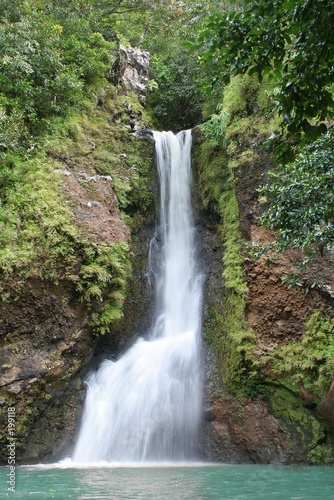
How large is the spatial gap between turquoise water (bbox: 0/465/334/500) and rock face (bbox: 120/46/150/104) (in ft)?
44.7

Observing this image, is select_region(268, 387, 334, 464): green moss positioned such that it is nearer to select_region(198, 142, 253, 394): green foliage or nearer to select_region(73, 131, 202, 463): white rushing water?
select_region(198, 142, 253, 394): green foliage

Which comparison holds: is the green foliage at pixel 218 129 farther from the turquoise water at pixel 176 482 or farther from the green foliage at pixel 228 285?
the turquoise water at pixel 176 482

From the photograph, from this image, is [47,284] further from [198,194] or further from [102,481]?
[198,194]

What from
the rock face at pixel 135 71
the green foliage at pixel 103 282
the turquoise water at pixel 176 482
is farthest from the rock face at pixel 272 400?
the rock face at pixel 135 71

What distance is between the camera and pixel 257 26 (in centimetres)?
424

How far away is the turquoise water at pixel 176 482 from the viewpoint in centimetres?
588

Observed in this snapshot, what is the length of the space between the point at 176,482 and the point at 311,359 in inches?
159

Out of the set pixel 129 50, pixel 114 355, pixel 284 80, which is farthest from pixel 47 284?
pixel 129 50

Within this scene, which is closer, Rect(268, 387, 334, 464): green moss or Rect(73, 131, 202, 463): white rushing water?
Rect(268, 387, 334, 464): green moss

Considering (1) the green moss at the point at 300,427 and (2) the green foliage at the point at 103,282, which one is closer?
(1) the green moss at the point at 300,427

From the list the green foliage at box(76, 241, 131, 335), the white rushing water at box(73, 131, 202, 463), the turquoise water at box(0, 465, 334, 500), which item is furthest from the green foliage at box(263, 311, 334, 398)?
the green foliage at box(76, 241, 131, 335)

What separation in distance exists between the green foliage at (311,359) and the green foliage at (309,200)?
3368 mm

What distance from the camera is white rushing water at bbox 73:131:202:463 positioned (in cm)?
950

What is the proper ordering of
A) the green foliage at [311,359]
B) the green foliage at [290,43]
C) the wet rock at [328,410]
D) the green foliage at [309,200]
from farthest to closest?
the green foliage at [311,359] → the wet rock at [328,410] → the green foliage at [309,200] → the green foliage at [290,43]
